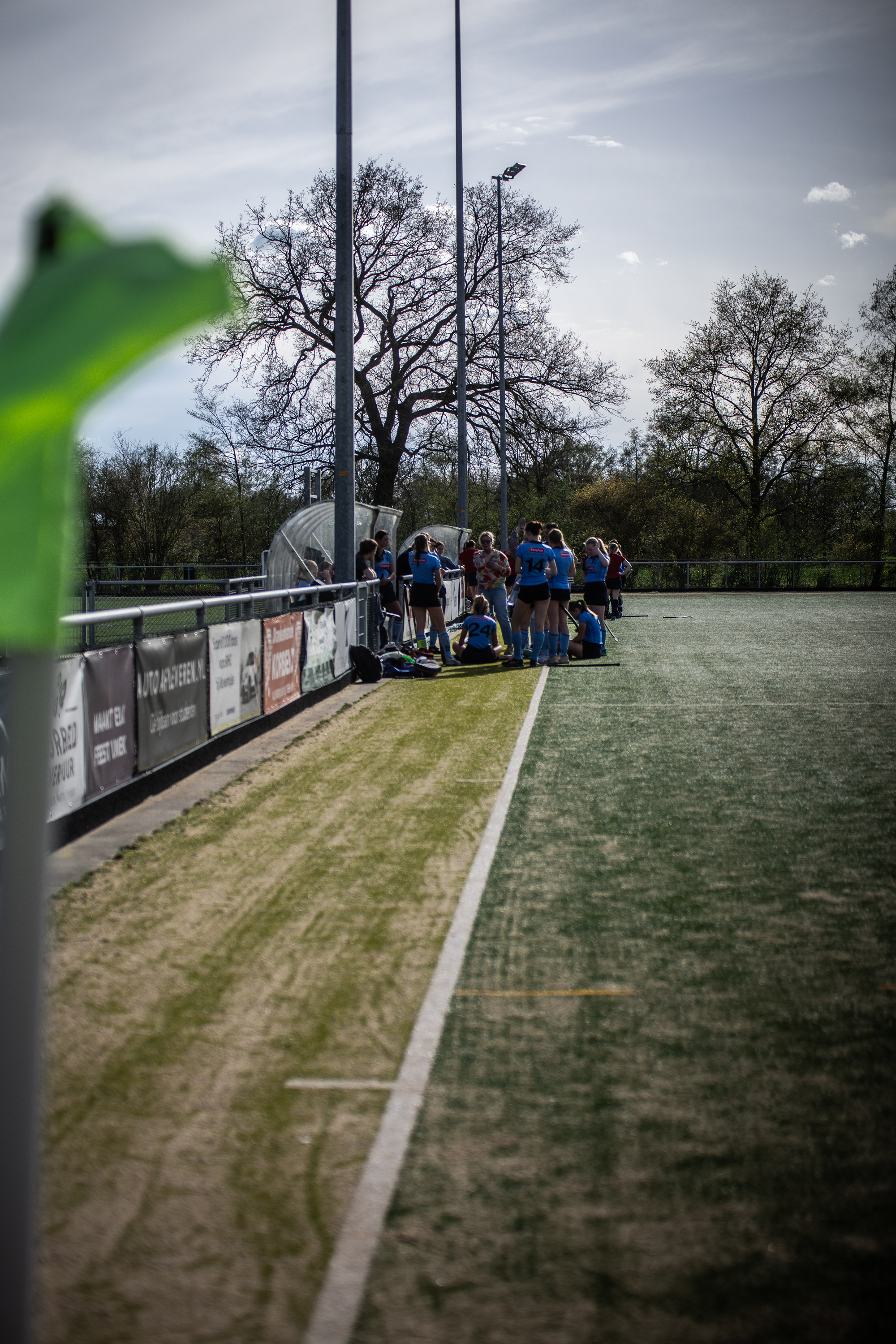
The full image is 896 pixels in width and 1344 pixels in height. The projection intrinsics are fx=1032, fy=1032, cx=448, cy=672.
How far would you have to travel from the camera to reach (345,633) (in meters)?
14.5

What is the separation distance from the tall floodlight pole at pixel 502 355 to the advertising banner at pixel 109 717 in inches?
1203

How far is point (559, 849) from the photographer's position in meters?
6.50

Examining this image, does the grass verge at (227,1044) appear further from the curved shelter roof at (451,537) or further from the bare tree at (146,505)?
the bare tree at (146,505)

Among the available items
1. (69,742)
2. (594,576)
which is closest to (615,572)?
(594,576)

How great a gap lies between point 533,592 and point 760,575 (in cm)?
3468

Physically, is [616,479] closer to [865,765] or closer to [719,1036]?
[865,765]

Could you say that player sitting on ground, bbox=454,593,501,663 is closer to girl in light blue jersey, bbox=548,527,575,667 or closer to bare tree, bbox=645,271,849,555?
girl in light blue jersey, bbox=548,527,575,667

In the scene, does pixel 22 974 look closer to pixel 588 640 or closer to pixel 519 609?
pixel 519 609

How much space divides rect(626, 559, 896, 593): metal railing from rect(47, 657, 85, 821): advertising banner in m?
43.2

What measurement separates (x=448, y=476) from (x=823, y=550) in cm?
1867

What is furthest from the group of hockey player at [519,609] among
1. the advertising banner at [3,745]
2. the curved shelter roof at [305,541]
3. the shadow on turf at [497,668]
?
the advertising banner at [3,745]

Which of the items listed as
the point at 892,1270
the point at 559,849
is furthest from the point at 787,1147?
the point at 559,849

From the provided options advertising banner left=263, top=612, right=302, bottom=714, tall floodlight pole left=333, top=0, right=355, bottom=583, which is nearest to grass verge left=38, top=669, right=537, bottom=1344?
advertising banner left=263, top=612, right=302, bottom=714

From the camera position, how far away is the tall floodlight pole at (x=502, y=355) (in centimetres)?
3628
